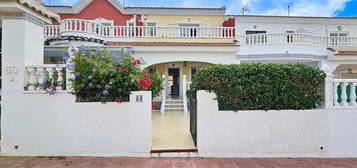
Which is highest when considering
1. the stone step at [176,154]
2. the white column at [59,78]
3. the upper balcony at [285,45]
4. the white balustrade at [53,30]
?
the white balustrade at [53,30]

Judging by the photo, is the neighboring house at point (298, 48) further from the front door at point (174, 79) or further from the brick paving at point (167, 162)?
the brick paving at point (167, 162)

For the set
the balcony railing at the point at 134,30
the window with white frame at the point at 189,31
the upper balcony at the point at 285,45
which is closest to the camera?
the balcony railing at the point at 134,30

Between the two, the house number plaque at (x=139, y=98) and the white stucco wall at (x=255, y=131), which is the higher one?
the house number plaque at (x=139, y=98)

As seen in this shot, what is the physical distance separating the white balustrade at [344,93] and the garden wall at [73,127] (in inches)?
181

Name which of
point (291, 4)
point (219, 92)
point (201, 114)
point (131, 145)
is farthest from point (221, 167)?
point (291, 4)

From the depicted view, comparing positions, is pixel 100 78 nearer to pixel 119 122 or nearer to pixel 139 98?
pixel 139 98

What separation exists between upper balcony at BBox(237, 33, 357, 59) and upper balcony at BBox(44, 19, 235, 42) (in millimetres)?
1314

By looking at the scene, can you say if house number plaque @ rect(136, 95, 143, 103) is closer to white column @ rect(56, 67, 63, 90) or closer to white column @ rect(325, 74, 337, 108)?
white column @ rect(56, 67, 63, 90)

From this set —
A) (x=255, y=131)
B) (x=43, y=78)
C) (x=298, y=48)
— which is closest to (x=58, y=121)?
(x=43, y=78)

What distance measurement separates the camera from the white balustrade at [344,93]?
193 inches

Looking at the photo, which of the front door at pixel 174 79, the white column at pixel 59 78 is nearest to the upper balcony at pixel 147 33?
the front door at pixel 174 79

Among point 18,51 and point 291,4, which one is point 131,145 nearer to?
point 18,51

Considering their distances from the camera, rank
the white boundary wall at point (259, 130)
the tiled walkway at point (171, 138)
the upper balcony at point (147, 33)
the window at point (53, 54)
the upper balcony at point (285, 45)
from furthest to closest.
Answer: the upper balcony at point (285, 45) → the upper balcony at point (147, 33) → the window at point (53, 54) → the tiled walkway at point (171, 138) → the white boundary wall at point (259, 130)

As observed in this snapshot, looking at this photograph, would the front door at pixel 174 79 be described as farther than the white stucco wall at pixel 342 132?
Yes
